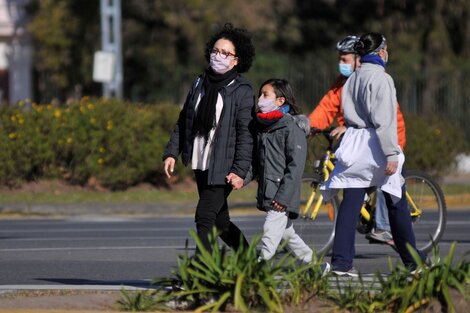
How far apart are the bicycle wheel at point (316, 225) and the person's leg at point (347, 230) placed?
1.44 m

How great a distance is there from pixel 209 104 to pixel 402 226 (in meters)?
1.90

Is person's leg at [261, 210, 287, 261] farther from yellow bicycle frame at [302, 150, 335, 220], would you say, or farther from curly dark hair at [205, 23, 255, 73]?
yellow bicycle frame at [302, 150, 335, 220]

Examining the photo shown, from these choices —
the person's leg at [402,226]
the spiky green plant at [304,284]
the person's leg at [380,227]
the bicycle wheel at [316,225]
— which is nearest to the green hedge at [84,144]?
the bicycle wheel at [316,225]

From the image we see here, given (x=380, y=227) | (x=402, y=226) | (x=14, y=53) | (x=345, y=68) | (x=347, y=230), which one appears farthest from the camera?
(x=14, y=53)

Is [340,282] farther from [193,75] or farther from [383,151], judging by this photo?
[193,75]

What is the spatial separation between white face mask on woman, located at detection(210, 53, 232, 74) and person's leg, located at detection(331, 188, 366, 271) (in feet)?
4.63

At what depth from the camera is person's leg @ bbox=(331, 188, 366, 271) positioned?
8.96 meters

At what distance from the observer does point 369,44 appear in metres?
9.02

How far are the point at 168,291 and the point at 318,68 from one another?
62.6 feet

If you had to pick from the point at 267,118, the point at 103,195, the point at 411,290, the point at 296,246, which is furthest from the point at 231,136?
the point at 103,195

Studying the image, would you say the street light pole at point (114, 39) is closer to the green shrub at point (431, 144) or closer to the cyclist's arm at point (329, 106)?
the green shrub at point (431, 144)

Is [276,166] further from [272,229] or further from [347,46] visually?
[347,46]

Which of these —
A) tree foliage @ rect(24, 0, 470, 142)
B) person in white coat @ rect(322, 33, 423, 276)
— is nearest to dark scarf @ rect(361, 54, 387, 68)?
person in white coat @ rect(322, 33, 423, 276)

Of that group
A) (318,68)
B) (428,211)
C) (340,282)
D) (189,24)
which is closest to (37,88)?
(189,24)
